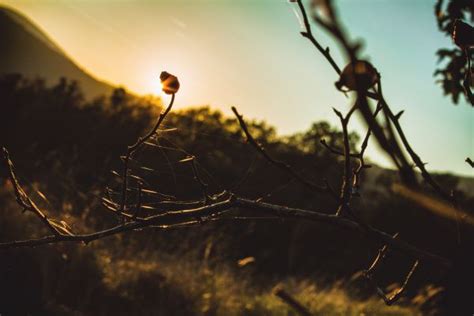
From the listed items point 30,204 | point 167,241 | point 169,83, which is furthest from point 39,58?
point 169,83

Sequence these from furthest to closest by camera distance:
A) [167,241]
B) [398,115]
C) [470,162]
A: [167,241] → [470,162] → [398,115]

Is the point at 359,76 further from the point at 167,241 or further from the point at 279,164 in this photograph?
the point at 167,241

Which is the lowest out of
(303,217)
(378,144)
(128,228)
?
(128,228)

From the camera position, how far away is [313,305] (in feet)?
15.7

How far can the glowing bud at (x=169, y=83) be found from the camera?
91 centimetres

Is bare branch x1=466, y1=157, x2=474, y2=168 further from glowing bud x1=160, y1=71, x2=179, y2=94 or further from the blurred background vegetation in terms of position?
glowing bud x1=160, y1=71, x2=179, y2=94

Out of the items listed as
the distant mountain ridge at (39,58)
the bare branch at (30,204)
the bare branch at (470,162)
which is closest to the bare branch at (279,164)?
the bare branch at (470,162)

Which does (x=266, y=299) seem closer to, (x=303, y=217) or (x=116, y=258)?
(x=116, y=258)

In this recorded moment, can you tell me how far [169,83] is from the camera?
92 centimetres

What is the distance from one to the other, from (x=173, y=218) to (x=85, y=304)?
300cm

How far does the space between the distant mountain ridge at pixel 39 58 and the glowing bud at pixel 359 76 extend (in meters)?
108

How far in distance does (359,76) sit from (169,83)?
1.82 ft

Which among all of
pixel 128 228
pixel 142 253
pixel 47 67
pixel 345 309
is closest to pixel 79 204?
pixel 142 253

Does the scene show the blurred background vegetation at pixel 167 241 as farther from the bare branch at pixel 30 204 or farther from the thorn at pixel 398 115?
the bare branch at pixel 30 204
